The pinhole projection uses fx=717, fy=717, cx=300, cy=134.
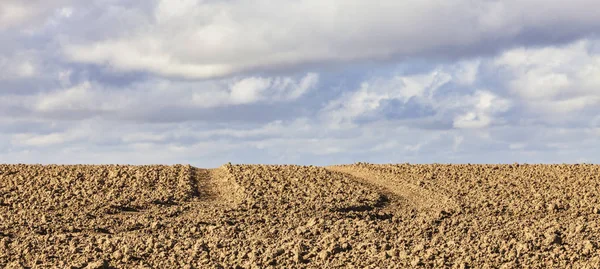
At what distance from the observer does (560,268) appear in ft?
36.8

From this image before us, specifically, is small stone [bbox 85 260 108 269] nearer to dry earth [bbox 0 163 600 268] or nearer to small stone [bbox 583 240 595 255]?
dry earth [bbox 0 163 600 268]

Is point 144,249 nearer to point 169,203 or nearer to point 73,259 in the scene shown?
point 73,259

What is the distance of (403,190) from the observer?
2030cm

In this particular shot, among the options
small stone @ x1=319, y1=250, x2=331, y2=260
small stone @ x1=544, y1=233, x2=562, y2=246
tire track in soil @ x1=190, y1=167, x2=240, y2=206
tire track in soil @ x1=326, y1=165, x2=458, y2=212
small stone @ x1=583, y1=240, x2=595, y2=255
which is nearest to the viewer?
small stone @ x1=319, y1=250, x2=331, y2=260

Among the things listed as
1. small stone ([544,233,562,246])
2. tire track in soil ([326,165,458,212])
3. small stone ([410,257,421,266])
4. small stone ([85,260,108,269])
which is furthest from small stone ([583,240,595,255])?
small stone ([85,260,108,269])

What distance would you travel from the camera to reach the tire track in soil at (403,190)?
60.7ft

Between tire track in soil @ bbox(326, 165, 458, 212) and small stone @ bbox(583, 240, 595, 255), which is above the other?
tire track in soil @ bbox(326, 165, 458, 212)

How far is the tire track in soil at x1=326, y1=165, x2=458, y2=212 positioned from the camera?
18.5 m

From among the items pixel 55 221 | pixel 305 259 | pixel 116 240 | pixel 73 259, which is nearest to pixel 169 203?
pixel 55 221

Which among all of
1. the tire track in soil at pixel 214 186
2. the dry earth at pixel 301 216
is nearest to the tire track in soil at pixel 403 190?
the dry earth at pixel 301 216

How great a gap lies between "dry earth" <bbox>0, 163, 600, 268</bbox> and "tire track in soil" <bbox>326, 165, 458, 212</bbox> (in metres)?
0.06

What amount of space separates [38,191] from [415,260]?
38.4 ft

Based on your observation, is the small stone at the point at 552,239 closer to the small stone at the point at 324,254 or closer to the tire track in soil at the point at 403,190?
the small stone at the point at 324,254

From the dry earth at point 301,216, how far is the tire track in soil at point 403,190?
0.06 m
